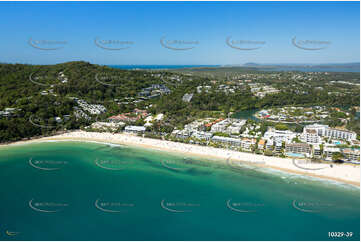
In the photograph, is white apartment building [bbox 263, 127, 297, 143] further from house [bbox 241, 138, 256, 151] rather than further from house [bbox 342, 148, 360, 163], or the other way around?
house [bbox 342, 148, 360, 163]

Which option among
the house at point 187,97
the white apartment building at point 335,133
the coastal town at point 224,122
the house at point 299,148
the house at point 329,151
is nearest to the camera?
the house at point 329,151

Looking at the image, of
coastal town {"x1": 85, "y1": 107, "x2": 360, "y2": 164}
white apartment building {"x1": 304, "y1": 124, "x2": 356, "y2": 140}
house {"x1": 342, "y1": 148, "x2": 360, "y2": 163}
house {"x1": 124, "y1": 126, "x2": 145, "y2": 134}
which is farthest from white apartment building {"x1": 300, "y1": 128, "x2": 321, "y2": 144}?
house {"x1": 124, "y1": 126, "x2": 145, "y2": 134}

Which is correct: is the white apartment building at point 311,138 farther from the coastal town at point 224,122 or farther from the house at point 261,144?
the house at point 261,144

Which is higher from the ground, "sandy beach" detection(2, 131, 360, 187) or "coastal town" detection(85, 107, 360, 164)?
"coastal town" detection(85, 107, 360, 164)

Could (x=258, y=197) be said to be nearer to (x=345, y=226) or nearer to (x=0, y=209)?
(x=345, y=226)

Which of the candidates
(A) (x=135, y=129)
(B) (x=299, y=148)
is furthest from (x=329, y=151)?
(A) (x=135, y=129)

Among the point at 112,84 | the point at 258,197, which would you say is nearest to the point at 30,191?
the point at 258,197

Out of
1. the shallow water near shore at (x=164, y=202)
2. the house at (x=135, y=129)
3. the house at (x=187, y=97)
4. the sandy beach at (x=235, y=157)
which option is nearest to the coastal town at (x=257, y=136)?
the house at (x=135, y=129)
